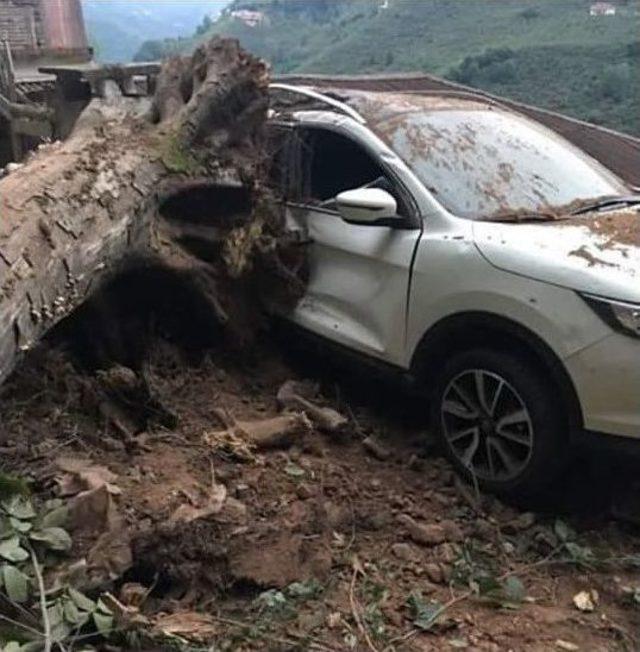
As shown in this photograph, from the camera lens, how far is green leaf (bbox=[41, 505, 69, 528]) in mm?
3239

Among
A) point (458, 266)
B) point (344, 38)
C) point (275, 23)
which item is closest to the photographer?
point (458, 266)

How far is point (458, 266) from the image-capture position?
4184 millimetres

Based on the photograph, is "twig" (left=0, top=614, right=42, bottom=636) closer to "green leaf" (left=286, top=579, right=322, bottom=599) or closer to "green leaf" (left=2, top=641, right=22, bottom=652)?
"green leaf" (left=2, top=641, right=22, bottom=652)

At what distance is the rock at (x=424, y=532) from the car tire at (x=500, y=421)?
1.44 ft

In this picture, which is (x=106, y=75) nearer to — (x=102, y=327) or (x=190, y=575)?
(x=102, y=327)

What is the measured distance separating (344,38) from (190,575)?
23.8 meters

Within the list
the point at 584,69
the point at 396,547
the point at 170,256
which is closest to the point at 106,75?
the point at 170,256

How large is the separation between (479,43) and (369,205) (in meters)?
19.0

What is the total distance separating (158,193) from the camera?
4.93 metres

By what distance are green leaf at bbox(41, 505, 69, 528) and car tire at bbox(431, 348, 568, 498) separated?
1.87 m

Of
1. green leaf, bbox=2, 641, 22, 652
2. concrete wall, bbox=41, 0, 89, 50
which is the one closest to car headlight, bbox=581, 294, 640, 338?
green leaf, bbox=2, 641, 22, 652

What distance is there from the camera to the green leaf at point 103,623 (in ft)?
9.35

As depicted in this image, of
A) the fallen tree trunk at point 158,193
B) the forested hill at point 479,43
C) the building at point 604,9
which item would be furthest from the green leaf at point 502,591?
the building at point 604,9

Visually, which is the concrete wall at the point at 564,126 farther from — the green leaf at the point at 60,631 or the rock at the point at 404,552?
the green leaf at the point at 60,631
